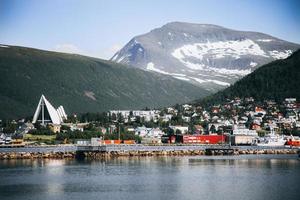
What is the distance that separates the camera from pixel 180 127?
133 metres

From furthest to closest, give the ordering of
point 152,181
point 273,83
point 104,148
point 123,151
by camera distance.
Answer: point 273,83, point 123,151, point 104,148, point 152,181

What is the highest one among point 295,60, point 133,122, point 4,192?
point 295,60

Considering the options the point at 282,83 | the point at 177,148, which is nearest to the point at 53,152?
the point at 177,148

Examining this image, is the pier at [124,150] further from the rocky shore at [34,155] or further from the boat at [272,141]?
the boat at [272,141]

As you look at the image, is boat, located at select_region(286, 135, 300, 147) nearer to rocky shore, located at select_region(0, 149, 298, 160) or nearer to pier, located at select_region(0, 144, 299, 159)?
pier, located at select_region(0, 144, 299, 159)

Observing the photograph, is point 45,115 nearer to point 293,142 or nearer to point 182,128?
point 182,128

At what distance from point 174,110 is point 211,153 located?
6930cm

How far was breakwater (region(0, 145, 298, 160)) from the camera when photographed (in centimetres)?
9312

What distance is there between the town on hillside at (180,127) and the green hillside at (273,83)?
1.95 m

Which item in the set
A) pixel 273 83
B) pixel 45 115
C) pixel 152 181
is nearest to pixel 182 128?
pixel 45 115

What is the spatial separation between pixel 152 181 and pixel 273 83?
99.8 meters

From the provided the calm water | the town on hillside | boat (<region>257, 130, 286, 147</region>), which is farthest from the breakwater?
the calm water

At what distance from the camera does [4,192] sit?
51562 mm

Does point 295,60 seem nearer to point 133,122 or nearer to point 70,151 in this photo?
point 133,122
